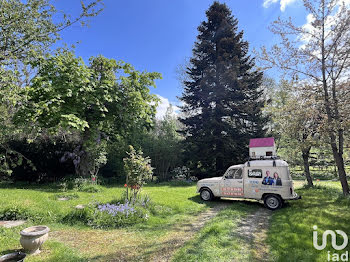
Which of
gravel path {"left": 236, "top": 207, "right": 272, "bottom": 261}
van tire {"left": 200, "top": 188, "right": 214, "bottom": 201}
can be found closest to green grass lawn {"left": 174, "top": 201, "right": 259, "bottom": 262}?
gravel path {"left": 236, "top": 207, "right": 272, "bottom": 261}

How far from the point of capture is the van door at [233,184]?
8438 millimetres

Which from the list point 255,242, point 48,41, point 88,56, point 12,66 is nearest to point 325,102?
point 255,242

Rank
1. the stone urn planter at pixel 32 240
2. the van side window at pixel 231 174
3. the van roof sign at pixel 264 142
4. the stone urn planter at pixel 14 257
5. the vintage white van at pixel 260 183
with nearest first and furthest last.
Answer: the stone urn planter at pixel 14 257
the stone urn planter at pixel 32 240
the vintage white van at pixel 260 183
the van side window at pixel 231 174
the van roof sign at pixel 264 142

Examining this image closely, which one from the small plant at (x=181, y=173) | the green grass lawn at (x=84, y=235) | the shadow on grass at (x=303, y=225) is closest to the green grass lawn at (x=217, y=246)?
the shadow on grass at (x=303, y=225)

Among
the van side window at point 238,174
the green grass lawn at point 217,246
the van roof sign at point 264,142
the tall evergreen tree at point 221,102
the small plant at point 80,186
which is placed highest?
the tall evergreen tree at point 221,102

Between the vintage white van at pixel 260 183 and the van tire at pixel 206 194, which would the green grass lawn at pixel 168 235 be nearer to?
the vintage white van at pixel 260 183

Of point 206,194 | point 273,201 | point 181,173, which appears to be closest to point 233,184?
point 206,194

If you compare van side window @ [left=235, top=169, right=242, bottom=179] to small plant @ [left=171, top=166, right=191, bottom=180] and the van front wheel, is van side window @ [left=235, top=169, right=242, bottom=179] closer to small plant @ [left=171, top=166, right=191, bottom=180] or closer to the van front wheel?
the van front wheel

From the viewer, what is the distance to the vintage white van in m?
7.59

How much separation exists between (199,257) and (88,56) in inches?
503

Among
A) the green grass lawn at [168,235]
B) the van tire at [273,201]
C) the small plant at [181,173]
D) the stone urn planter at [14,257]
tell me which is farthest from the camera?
the small plant at [181,173]

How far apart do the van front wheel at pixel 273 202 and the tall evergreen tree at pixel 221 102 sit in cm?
996

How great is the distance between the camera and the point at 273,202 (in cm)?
788

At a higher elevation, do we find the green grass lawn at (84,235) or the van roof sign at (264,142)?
the van roof sign at (264,142)
